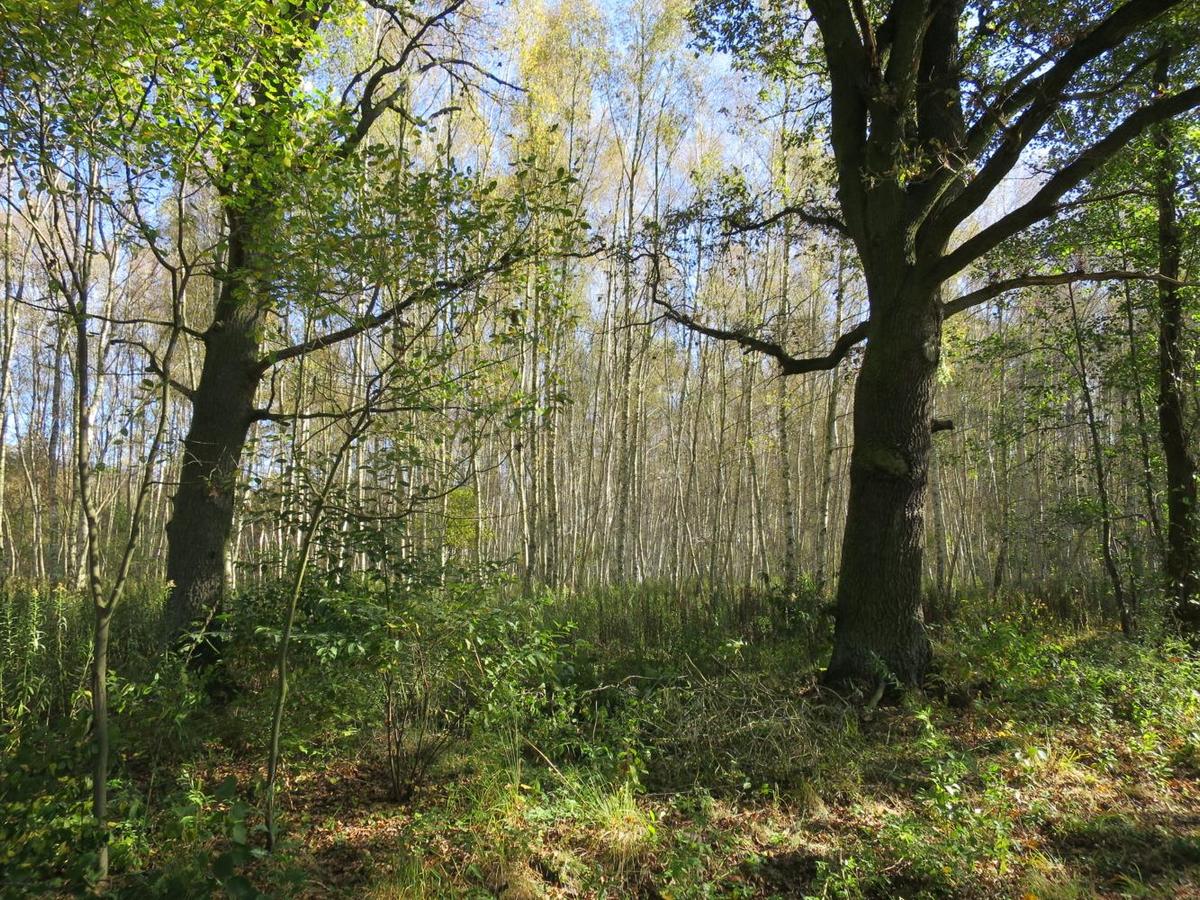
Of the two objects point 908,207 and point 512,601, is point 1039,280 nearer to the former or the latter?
point 908,207

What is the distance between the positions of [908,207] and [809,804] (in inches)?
169

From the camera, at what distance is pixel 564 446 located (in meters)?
19.7

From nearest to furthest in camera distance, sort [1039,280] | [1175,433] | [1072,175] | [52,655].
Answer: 1. [52,655]
2. [1072,175]
3. [1039,280]
4. [1175,433]

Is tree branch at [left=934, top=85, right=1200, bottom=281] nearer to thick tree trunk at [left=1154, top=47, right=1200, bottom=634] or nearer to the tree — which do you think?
the tree

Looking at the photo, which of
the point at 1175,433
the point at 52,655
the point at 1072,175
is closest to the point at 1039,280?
the point at 1072,175

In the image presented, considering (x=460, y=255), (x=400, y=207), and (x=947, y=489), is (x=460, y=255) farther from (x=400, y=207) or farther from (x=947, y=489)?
(x=947, y=489)

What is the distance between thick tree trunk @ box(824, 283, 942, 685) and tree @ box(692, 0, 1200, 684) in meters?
0.01

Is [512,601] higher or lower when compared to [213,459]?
lower

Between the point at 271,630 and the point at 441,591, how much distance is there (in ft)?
3.09

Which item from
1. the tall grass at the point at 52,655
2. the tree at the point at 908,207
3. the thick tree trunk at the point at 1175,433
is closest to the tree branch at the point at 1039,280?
the tree at the point at 908,207

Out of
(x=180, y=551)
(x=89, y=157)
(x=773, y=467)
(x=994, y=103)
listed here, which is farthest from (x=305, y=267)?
(x=773, y=467)

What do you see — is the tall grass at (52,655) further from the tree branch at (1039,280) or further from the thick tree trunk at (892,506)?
the tree branch at (1039,280)

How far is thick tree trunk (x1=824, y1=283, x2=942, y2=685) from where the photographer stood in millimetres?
4734

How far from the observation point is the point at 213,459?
5105 mm
